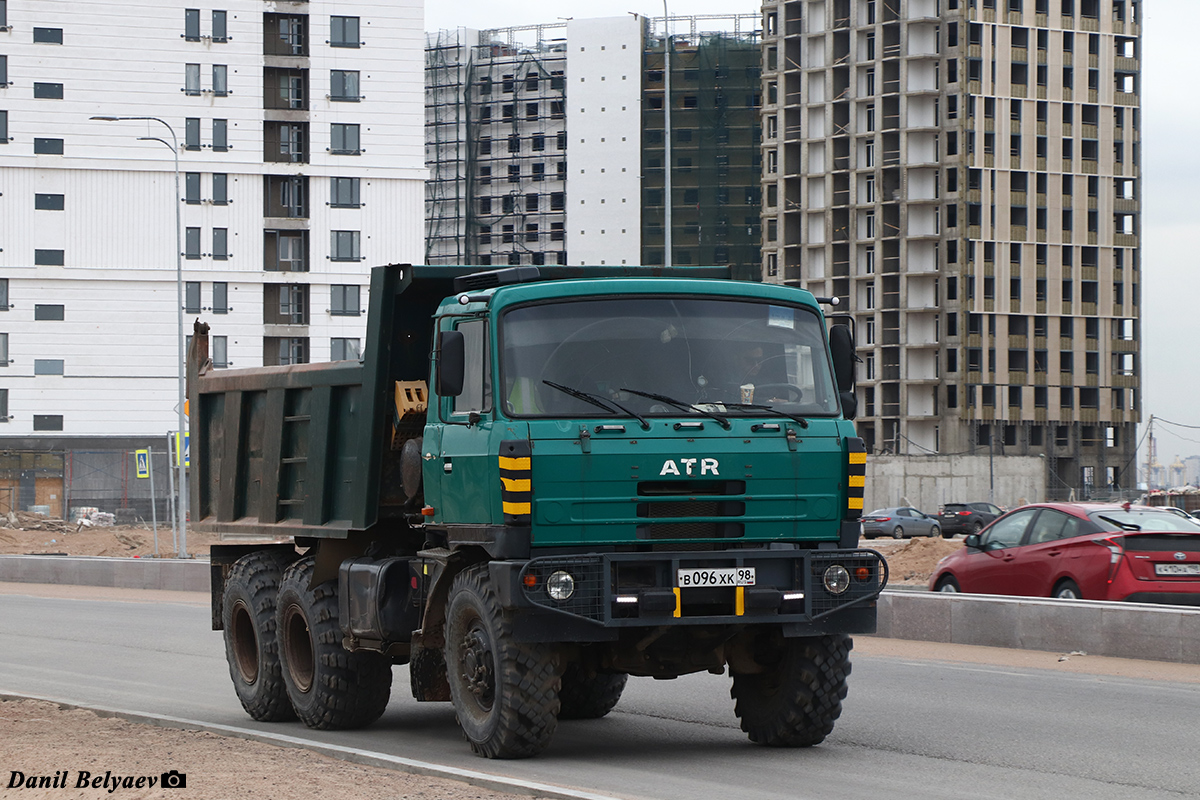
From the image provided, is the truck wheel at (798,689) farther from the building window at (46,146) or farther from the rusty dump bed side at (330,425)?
the building window at (46,146)

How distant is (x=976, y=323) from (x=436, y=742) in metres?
92.6

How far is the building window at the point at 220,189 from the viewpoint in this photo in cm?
8319

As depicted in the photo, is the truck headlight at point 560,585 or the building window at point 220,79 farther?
the building window at point 220,79

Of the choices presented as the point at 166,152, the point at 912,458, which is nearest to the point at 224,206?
the point at 166,152

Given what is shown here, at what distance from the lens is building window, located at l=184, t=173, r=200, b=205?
82.8 meters

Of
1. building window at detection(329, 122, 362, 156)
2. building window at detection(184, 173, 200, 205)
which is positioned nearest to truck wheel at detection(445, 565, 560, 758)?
building window at detection(184, 173, 200, 205)

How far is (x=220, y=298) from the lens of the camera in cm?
8312

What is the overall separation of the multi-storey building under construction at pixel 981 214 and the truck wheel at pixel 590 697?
87710mm

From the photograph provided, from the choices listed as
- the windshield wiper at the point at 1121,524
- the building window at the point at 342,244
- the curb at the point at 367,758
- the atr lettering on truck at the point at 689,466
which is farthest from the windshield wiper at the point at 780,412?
the building window at the point at 342,244

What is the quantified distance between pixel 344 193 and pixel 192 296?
879 centimetres

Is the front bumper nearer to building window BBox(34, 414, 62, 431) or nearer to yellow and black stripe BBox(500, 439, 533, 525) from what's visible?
yellow and black stripe BBox(500, 439, 533, 525)

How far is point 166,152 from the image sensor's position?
83.3m

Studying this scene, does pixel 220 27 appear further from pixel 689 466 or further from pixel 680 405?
pixel 689 466

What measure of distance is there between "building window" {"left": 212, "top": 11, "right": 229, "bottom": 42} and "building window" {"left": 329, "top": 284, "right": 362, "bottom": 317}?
1286 centimetres
